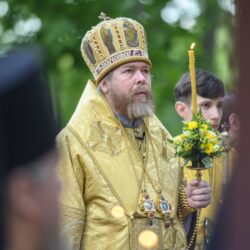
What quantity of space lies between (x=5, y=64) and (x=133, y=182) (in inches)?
160

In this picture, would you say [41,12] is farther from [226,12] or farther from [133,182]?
Result: [226,12]

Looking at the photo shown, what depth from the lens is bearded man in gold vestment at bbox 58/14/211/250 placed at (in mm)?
6098

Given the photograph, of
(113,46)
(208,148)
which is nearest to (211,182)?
(208,148)

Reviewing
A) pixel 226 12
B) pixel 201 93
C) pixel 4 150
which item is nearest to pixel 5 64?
pixel 4 150

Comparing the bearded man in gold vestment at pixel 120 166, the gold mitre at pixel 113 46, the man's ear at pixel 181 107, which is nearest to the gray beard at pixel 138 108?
the bearded man in gold vestment at pixel 120 166

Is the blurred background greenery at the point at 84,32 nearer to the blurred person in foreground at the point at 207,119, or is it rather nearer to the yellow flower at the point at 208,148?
the blurred person in foreground at the point at 207,119

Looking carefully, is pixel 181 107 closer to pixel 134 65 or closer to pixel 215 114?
pixel 215 114

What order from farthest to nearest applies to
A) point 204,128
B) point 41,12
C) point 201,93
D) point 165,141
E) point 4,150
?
point 41,12, point 201,93, point 165,141, point 204,128, point 4,150

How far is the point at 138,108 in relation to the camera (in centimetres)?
638

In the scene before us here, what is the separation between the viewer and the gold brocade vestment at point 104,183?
6082 mm

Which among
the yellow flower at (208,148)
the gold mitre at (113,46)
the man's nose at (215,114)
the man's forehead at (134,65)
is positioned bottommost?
the yellow flower at (208,148)

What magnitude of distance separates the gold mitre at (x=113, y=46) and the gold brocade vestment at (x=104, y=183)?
0.30 meters

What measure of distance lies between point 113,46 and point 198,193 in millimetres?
1257

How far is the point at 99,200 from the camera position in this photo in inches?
240
